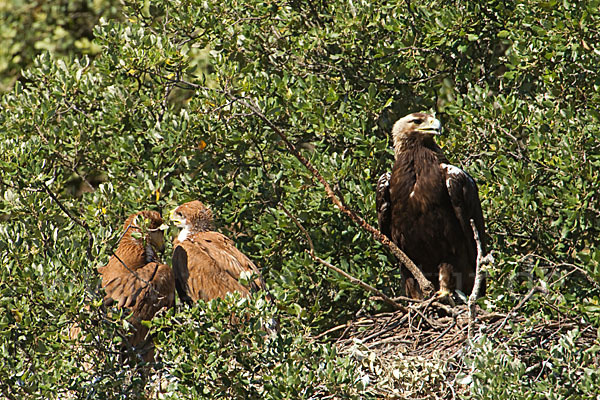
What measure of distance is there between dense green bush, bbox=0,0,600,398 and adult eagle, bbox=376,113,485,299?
16 centimetres

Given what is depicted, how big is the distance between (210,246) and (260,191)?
2.17ft

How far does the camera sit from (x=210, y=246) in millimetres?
5699

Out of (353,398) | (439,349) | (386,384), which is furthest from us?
(439,349)

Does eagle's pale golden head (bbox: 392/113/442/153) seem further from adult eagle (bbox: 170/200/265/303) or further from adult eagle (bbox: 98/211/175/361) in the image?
adult eagle (bbox: 98/211/175/361)

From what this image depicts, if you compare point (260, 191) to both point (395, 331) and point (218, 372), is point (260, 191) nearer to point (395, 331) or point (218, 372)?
point (395, 331)

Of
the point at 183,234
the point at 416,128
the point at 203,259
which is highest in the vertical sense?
the point at 416,128

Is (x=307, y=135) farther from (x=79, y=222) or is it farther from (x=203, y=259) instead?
(x=79, y=222)

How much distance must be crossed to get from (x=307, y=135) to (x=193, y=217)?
41.9 inches

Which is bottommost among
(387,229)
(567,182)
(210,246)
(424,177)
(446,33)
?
(210,246)

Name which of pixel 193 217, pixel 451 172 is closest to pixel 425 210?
pixel 451 172

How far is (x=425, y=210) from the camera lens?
17.6 ft

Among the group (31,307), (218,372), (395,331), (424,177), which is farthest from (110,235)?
(424,177)

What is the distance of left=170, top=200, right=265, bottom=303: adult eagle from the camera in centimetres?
539

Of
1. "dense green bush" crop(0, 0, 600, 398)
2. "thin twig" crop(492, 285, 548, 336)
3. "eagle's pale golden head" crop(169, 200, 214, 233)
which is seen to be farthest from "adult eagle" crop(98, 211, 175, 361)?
"thin twig" crop(492, 285, 548, 336)
